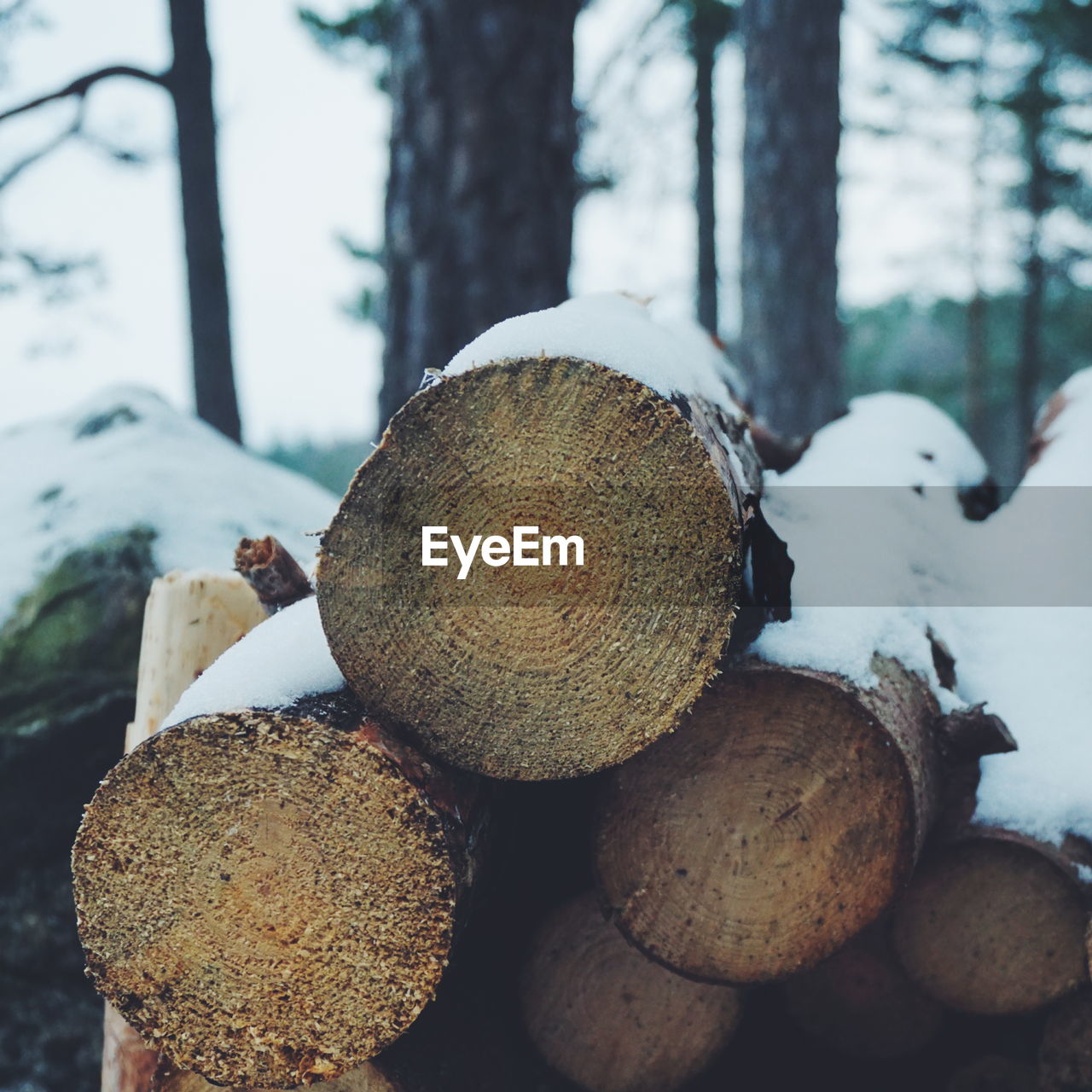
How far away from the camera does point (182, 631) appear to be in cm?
225

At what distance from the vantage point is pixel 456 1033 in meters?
1.88

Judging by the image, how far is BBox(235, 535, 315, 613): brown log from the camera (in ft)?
6.66

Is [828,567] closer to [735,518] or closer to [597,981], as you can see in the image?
[735,518]

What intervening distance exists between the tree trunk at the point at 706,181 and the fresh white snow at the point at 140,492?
6868 mm

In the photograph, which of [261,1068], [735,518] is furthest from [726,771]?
[261,1068]

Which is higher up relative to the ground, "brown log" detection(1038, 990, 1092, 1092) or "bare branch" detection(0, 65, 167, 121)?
"bare branch" detection(0, 65, 167, 121)

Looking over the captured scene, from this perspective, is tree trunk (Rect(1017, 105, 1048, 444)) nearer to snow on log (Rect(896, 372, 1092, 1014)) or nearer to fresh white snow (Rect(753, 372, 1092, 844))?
fresh white snow (Rect(753, 372, 1092, 844))

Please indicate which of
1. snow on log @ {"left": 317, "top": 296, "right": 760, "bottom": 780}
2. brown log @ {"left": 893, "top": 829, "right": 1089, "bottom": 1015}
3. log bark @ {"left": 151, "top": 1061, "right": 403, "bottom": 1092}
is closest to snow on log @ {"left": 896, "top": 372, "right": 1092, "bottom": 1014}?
brown log @ {"left": 893, "top": 829, "right": 1089, "bottom": 1015}

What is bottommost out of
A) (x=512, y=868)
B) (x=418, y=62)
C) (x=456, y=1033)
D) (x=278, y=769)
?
(x=456, y=1033)

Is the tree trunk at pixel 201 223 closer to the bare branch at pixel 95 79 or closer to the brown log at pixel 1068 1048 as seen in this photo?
the bare branch at pixel 95 79

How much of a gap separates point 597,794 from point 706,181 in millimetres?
9570

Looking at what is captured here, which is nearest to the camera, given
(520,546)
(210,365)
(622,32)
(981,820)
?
(520,546)

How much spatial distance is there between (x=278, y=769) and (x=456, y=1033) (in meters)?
0.77

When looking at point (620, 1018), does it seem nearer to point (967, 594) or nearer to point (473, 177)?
point (967, 594)
